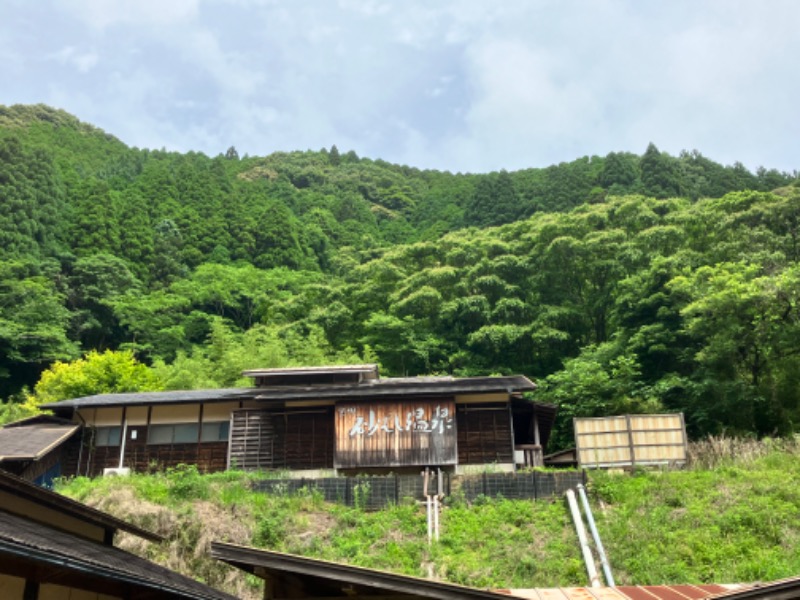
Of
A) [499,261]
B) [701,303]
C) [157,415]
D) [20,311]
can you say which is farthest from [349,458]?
[20,311]

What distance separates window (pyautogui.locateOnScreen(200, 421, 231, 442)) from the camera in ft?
79.4

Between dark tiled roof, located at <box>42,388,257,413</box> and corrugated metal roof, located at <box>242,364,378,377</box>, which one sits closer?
dark tiled roof, located at <box>42,388,257,413</box>

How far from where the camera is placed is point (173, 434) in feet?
80.1

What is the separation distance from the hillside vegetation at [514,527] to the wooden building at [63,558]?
19.8 feet

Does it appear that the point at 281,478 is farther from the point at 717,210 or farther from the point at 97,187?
the point at 97,187

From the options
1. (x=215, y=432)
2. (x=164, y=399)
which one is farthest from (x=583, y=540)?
(x=164, y=399)

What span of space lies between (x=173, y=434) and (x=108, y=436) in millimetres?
2350

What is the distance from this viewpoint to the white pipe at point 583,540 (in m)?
14.5

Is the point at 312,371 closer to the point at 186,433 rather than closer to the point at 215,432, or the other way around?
the point at 215,432

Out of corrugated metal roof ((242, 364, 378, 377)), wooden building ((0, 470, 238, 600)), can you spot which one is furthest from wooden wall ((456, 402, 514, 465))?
wooden building ((0, 470, 238, 600))

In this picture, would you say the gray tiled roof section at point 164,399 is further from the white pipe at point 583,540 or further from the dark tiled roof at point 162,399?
the white pipe at point 583,540

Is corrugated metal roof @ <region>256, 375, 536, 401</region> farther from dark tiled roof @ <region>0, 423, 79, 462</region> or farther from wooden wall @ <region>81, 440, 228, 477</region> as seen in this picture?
dark tiled roof @ <region>0, 423, 79, 462</region>

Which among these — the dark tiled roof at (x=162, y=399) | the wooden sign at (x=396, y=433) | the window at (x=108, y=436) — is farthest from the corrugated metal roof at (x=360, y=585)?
the window at (x=108, y=436)

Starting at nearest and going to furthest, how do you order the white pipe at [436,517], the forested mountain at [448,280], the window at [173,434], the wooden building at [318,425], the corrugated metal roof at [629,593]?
the corrugated metal roof at [629,593]
the white pipe at [436,517]
the wooden building at [318,425]
the window at [173,434]
the forested mountain at [448,280]
